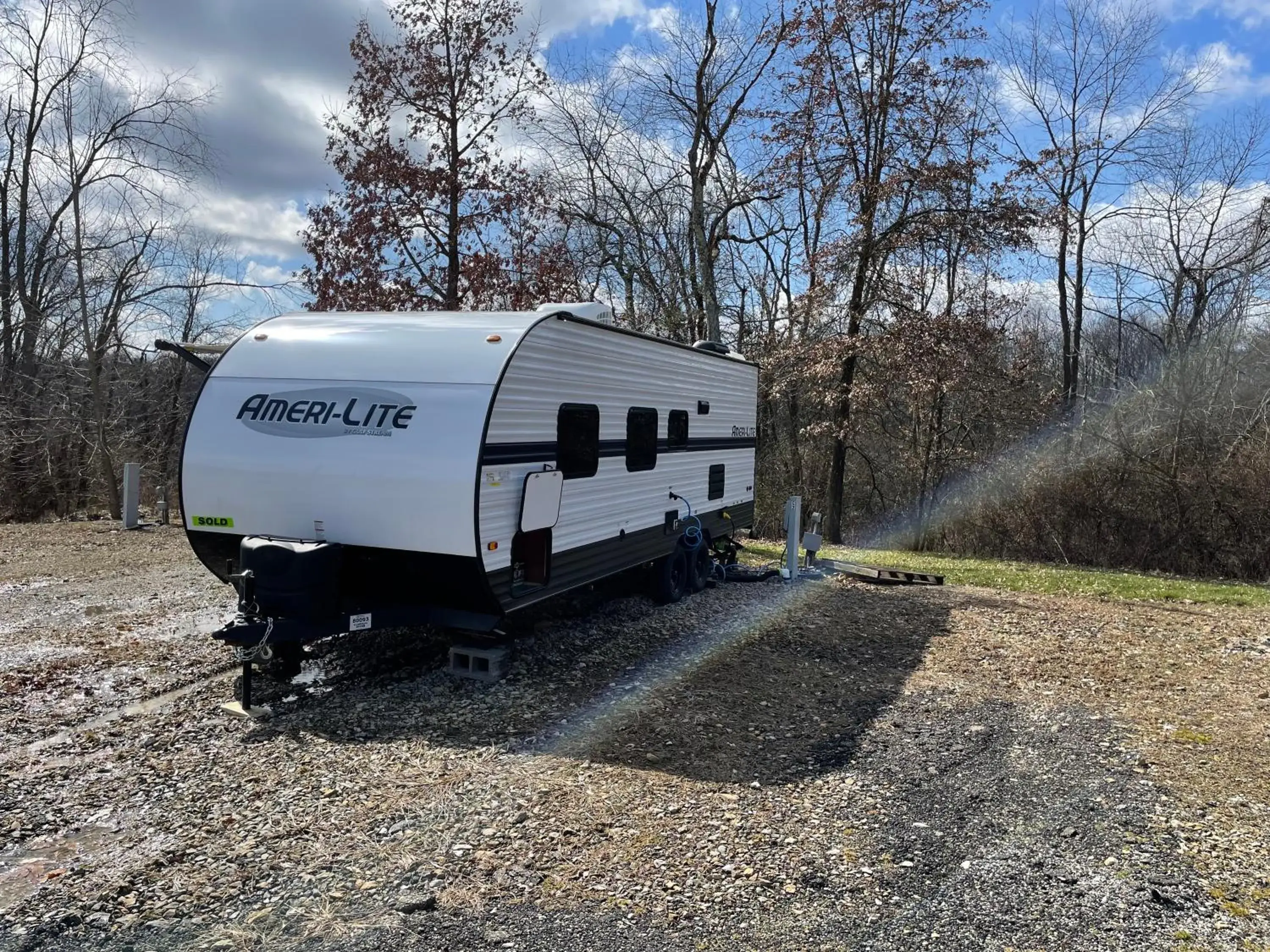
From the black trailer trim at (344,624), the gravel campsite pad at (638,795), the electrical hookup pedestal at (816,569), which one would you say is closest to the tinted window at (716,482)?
the electrical hookup pedestal at (816,569)

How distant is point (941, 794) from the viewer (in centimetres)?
479

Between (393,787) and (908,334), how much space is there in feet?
47.4

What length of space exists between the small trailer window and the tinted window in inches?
74.0

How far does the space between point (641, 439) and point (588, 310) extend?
158 centimetres

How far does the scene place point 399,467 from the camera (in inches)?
238

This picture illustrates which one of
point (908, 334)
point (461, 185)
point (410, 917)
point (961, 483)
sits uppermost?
point (461, 185)

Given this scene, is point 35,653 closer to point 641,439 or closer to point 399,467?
point 399,467

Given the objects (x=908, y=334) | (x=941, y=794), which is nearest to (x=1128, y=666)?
(x=941, y=794)

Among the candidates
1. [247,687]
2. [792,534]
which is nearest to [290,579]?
[247,687]

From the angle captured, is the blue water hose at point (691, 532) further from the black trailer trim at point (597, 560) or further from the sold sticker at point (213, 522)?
the sold sticker at point (213, 522)

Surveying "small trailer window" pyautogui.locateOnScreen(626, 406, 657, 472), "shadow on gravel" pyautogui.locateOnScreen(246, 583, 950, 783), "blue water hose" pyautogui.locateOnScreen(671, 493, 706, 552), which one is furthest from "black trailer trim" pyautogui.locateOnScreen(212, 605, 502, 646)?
"blue water hose" pyautogui.locateOnScreen(671, 493, 706, 552)

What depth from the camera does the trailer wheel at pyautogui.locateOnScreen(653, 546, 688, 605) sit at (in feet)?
31.3

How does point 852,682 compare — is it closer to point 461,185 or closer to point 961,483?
point 461,185

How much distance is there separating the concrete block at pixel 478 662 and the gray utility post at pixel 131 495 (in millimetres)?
10662
